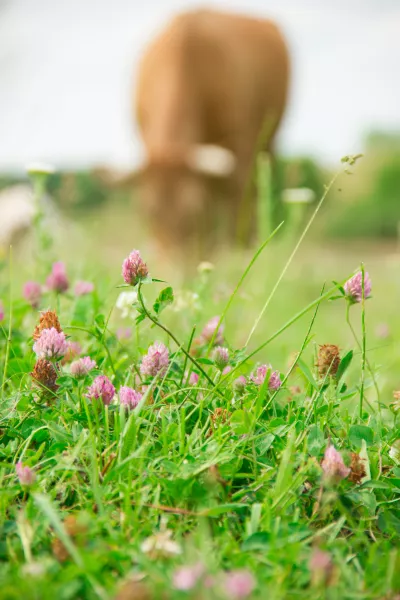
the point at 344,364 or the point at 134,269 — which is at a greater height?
A: the point at 134,269

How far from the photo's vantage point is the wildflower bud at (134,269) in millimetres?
949

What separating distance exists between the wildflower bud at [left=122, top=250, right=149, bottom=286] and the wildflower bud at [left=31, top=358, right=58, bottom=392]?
0.53 ft

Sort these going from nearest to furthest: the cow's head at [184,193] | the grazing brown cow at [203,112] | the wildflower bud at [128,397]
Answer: the wildflower bud at [128,397] < the cow's head at [184,193] < the grazing brown cow at [203,112]

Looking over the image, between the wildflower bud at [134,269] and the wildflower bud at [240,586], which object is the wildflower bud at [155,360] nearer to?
the wildflower bud at [134,269]

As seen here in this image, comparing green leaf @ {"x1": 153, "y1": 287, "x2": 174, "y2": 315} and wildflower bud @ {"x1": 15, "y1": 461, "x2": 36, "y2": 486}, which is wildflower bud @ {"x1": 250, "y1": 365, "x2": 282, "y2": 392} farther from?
wildflower bud @ {"x1": 15, "y1": 461, "x2": 36, "y2": 486}

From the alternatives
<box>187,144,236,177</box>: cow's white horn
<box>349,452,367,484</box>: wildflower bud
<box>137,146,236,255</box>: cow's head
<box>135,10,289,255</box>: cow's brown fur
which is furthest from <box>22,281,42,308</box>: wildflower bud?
<box>187,144,236,177</box>: cow's white horn

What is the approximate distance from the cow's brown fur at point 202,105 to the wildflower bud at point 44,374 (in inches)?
199

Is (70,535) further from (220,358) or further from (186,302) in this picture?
(186,302)

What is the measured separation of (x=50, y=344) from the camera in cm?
96

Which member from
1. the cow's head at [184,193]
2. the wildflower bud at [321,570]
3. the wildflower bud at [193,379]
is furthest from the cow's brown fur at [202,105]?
the wildflower bud at [321,570]

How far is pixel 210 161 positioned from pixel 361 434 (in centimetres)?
574

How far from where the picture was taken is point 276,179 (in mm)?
8086

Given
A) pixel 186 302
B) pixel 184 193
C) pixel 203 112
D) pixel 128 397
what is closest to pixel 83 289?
pixel 186 302

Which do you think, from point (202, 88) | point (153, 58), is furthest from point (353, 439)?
point (153, 58)
